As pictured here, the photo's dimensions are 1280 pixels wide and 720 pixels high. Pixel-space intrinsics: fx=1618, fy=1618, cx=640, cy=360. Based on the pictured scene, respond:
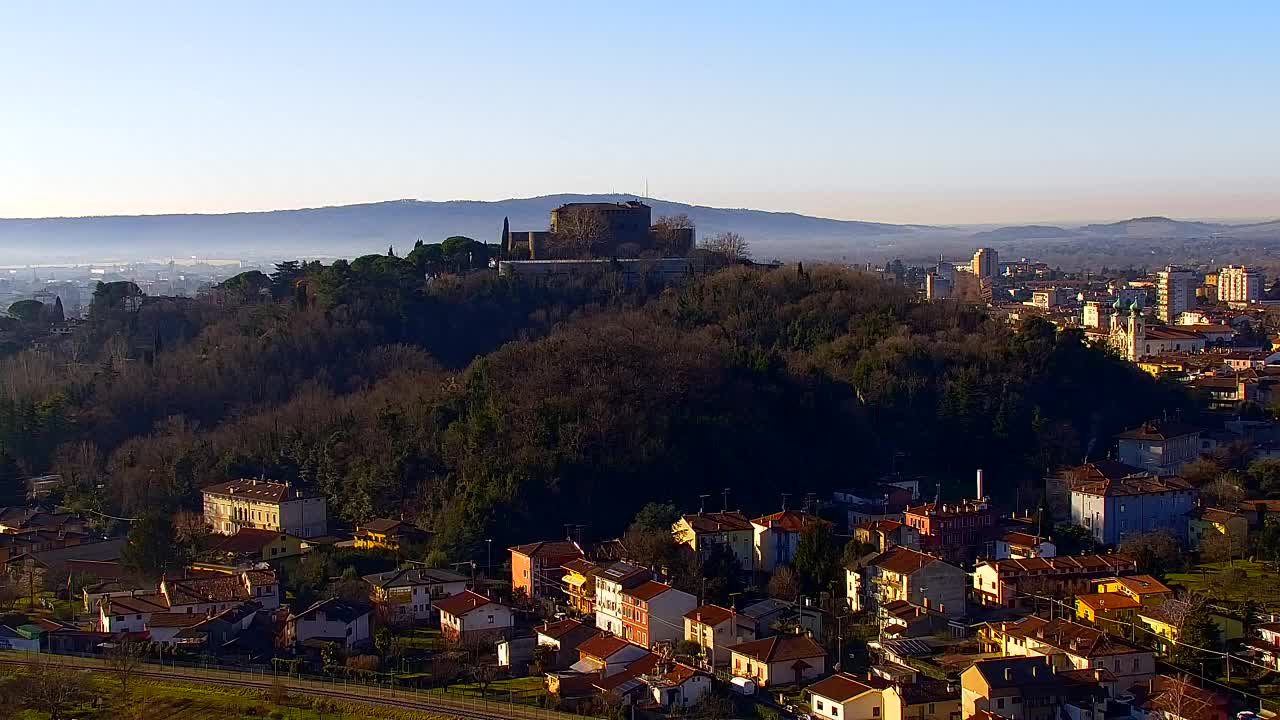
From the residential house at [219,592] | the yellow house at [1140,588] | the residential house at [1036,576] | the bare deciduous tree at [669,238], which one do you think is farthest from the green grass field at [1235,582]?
the bare deciduous tree at [669,238]

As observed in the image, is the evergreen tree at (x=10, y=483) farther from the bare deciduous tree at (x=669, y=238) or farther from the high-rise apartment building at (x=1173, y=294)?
the high-rise apartment building at (x=1173, y=294)

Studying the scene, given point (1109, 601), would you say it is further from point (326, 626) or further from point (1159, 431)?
point (1159, 431)

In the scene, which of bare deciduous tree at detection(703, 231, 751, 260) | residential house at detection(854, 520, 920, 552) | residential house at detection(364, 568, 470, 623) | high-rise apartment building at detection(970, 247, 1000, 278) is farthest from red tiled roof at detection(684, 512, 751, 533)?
high-rise apartment building at detection(970, 247, 1000, 278)

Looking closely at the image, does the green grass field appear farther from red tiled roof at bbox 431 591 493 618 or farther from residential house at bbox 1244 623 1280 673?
red tiled roof at bbox 431 591 493 618

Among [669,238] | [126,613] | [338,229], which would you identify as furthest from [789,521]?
[338,229]

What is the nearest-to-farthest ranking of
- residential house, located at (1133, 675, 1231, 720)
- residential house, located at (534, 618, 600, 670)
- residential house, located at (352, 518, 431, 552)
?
residential house, located at (1133, 675, 1231, 720), residential house, located at (534, 618, 600, 670), residential house, located at (352, 518, 431, 552)
